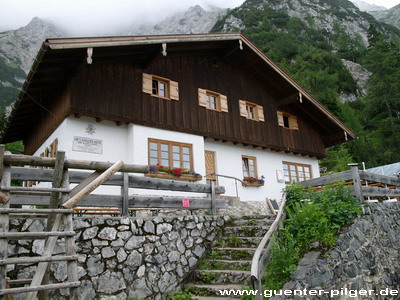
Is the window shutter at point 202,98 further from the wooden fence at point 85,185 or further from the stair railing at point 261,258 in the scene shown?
the stair railing at point 261,258

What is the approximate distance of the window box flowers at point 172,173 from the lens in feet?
37.8

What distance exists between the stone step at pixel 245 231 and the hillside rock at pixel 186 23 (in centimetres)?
10513

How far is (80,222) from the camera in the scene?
595 cm

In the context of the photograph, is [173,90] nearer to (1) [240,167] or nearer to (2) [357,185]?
(1) [240,167]

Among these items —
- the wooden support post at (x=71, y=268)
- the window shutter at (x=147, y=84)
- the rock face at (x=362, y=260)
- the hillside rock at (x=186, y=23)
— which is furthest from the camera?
the hillside rock at (x=186, y=23)

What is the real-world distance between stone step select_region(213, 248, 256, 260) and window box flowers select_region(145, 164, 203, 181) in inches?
174

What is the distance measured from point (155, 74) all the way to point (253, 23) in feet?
201

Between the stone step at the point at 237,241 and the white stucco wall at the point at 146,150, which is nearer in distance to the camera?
the stone step at the point at 237,241

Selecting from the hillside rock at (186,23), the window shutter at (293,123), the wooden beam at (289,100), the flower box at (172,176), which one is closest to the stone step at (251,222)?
the flower box at (172,176)

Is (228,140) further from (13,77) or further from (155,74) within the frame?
(13,77)

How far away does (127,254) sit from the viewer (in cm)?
637

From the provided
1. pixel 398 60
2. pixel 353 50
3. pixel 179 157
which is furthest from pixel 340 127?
pixel 353 50

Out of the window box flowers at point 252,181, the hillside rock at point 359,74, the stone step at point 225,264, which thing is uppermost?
the hillside rock at point 359,74

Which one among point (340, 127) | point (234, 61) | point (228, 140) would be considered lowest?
point (228, 140)
